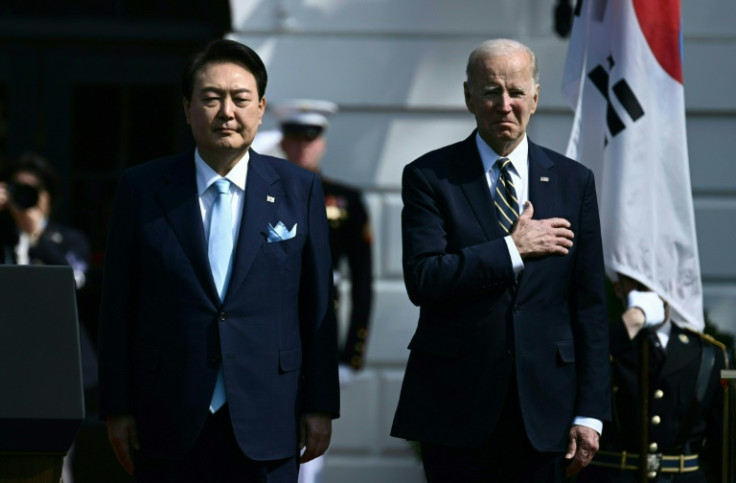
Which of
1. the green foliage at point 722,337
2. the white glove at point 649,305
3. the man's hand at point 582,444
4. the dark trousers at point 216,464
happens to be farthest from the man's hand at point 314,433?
the green foliage at point 722,337

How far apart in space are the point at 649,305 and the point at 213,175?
183 centimetres

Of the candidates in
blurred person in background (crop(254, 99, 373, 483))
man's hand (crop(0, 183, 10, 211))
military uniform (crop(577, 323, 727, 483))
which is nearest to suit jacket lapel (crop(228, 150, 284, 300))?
military uniform (crop(577, 323, 727, 483))

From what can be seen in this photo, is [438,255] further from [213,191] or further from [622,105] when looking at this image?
[622,105]

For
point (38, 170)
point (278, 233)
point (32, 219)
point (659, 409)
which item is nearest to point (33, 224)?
point (32, 219)

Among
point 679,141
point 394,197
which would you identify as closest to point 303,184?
point 679,141

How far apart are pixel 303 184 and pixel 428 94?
3.34 m

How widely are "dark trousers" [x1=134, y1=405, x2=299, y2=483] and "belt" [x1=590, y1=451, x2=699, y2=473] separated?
144 cm

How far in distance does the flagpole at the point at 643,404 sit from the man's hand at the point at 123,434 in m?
1.78

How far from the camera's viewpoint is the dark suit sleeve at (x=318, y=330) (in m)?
3.61

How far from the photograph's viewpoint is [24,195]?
6.71m

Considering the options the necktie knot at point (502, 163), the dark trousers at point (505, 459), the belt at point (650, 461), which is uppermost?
the necktie knot at point (502, 163)

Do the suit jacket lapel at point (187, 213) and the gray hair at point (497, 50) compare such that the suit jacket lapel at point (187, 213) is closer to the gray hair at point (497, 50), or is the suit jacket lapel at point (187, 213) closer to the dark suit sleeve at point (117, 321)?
the dark suit sleeve at point (117, 321)

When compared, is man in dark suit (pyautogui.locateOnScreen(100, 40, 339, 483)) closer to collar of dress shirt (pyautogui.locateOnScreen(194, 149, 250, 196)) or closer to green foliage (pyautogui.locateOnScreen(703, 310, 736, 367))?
collar of dress shirt (pyautogui.locateOnScreen(194, 149, 250, 196))

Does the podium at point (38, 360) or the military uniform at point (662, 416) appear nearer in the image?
the podium at point (38, 360)
